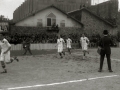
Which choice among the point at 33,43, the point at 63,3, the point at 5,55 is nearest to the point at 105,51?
the point at 5,55

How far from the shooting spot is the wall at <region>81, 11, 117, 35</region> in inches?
1756

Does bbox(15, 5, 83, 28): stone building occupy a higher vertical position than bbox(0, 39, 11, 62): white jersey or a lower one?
higher

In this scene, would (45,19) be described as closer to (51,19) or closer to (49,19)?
(49,19)

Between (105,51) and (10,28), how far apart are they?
28652mm

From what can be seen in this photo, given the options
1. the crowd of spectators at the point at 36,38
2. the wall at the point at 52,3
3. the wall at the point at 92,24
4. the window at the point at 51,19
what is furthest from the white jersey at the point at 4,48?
the wall at the point at 52,3

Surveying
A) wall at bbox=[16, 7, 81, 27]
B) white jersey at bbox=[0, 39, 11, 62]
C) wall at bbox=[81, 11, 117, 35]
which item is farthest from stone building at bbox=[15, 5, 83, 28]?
white jersey at bbox=[0, 39, 11, 62]

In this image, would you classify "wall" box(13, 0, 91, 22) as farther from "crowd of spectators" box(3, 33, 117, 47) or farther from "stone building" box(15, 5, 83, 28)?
"crowd of spectators" box(3, 33, 117, 47)

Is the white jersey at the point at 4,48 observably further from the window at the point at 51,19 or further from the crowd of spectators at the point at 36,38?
the window at the point at 51,19

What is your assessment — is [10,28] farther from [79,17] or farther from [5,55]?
[5,55]

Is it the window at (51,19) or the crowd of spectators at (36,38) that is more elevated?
the window at (51,19)

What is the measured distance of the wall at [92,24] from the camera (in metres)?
44.6

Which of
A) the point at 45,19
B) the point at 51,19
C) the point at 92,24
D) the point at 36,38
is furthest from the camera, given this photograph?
the point at 92,24

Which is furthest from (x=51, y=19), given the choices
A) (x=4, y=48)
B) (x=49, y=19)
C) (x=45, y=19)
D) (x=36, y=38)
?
(x=4, y=48)

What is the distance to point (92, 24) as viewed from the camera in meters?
45.1
